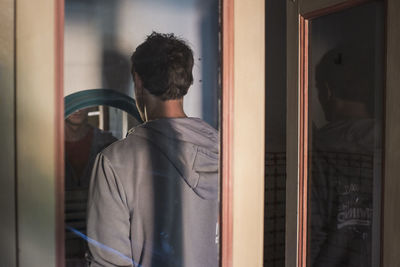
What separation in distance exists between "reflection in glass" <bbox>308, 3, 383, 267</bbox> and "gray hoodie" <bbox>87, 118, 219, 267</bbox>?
1.80ft

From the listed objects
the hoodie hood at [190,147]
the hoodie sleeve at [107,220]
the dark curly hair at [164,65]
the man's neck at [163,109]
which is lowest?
the hoodie sleeve at [107,220]

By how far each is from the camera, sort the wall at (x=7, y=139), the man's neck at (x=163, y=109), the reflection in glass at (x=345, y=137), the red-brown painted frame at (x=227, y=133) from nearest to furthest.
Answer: the wall at (x=7, y=139) < the man's neck at (x=163, y=109) < the red-brown painted frame at (x=227, y=133) < the reflection in glass at (x=345, y=137)

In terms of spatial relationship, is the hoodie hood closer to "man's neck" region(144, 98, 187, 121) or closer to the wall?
"man's neck" region(144, 98, 187, 121)

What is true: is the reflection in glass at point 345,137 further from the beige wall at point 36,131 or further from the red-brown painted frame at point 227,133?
the beige wall at point 36,131

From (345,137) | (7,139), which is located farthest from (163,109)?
(345,137)

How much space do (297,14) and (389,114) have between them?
51 cm

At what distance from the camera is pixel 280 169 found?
2867 mm

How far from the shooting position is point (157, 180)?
1.06 meters

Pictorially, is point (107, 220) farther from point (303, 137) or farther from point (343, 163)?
point (343, 163)

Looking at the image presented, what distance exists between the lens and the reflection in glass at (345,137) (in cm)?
141

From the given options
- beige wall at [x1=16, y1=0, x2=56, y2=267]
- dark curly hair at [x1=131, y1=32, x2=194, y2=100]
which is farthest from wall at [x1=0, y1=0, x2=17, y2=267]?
dark curly hair at [x1=131, y1=32, x2=194, y2=100]

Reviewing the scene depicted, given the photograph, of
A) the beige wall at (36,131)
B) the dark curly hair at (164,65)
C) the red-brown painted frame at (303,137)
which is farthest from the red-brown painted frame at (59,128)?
the red-brown painted frame at (303,137)

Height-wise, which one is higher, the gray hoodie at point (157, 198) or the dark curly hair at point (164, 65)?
the dark curly hair at point (164, 65)

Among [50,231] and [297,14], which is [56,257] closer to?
[50,231]
